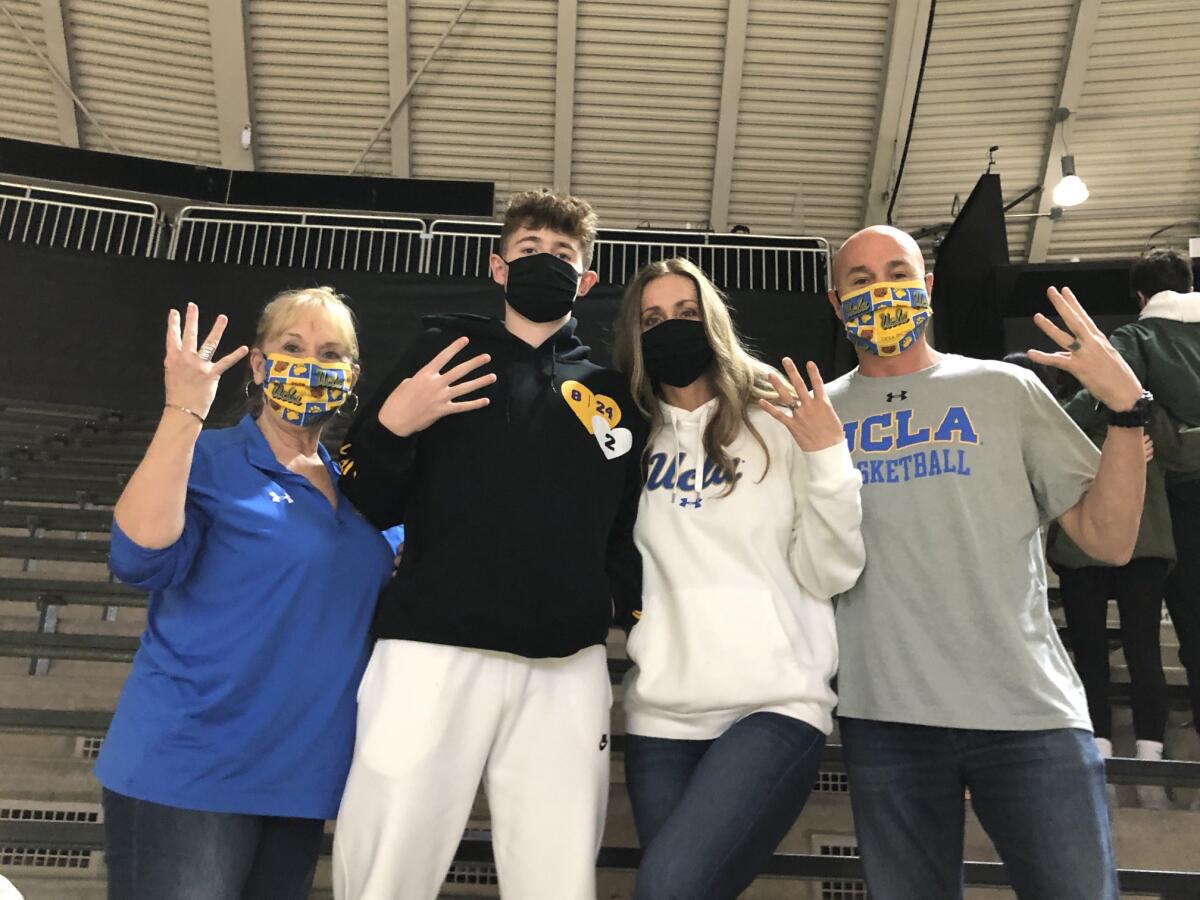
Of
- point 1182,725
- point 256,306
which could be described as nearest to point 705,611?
point 1182,725

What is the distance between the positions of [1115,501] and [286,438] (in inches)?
64.3

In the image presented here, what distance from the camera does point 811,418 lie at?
1678 mm

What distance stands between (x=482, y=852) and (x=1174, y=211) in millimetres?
7441

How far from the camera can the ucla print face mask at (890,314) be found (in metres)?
1.86

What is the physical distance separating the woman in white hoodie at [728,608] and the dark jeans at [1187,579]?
1.54 meters

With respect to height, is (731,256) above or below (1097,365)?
above

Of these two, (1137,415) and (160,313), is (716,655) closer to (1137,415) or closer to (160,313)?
(1137,415)

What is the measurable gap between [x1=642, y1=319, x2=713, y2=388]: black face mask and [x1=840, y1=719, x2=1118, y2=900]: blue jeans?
2.52 feet

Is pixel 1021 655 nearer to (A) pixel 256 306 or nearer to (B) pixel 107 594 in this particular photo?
(B) pixel 107 594

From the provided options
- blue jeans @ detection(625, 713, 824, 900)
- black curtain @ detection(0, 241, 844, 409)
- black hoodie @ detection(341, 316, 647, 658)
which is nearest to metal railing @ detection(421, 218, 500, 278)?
black curtain @ detection(0, 241, 844, 409)

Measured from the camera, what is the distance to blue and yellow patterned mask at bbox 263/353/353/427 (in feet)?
5.97

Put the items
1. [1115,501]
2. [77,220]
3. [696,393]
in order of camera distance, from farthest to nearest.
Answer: [77,220] < [696,393] < [1115,501]

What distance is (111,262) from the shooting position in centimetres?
580

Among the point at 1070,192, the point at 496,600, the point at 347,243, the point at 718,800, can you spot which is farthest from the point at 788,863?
the point at 1070,192
